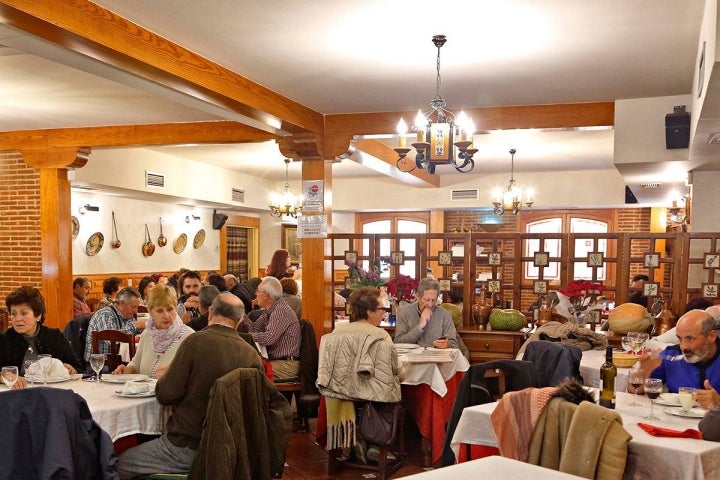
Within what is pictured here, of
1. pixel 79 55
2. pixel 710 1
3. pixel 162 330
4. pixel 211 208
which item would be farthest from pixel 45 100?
pixel 211 208

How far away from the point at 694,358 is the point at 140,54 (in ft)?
11.6

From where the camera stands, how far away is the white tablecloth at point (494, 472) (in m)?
1.96

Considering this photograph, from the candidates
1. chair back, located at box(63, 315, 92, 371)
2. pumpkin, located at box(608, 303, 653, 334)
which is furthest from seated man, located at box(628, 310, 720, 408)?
chair back, located at box(63, 315, 92, 371)

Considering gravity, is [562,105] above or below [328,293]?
above

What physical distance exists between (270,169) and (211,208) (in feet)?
5.33

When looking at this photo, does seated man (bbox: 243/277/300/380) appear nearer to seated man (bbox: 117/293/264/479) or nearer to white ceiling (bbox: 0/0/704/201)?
white ceiling (bbox: 0/0/704/201)

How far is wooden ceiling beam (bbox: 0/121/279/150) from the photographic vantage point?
22.1ft

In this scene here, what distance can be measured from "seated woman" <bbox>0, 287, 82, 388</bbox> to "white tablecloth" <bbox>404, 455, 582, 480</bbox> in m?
2.90

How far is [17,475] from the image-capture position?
105 inches

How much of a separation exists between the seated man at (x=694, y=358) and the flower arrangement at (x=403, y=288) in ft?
9.31

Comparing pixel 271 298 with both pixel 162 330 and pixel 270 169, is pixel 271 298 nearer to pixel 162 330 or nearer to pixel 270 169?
pixel 162 330

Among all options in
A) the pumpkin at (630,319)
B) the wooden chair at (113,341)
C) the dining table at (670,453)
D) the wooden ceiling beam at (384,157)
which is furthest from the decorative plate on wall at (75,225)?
the dining table at (670,453)

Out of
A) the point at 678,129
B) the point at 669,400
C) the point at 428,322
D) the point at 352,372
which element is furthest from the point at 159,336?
the point at 678,129

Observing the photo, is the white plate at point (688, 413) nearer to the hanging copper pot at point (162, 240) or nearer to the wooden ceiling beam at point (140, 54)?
the wooden ceiling beam at point (140, 54)
